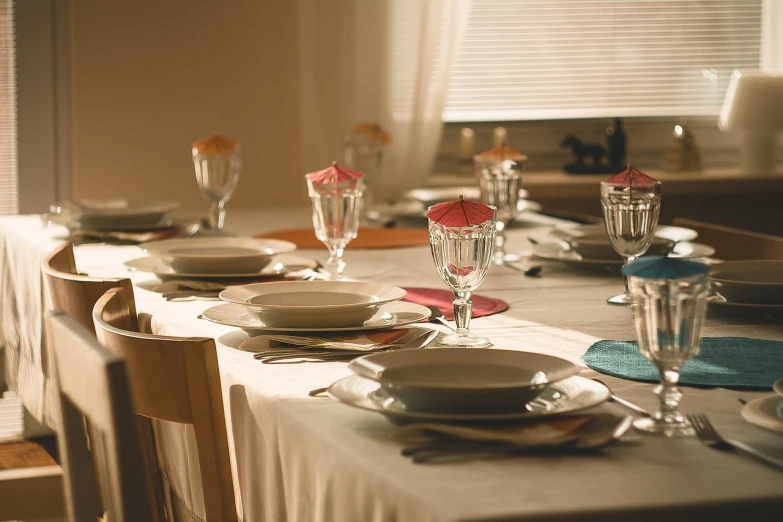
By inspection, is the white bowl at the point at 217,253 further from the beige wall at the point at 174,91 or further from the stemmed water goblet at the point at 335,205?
the beige wall at the point at 174,91

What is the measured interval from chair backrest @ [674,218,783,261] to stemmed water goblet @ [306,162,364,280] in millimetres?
972

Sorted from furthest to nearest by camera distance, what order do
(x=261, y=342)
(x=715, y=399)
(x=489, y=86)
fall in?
(x=489, y=86) < (x=261, y=342) < (x=715, y=399)

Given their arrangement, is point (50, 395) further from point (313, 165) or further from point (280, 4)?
point (280, 4)

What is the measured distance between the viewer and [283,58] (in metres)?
3.49

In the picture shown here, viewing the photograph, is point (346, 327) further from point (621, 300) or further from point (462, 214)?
point (621, 300)

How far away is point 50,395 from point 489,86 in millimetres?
2389

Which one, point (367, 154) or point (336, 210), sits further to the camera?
point (367, 154)

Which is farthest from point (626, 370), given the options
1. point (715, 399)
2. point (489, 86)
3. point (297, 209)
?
point (489, 86)

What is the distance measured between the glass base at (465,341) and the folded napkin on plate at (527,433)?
357 mm

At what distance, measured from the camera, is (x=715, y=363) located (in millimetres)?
1196

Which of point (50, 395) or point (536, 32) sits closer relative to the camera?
point (50, 395)


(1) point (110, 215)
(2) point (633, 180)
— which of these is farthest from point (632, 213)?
(1) point (110, 215)

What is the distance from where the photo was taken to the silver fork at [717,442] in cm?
83

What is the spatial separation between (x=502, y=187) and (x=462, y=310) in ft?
2.40
